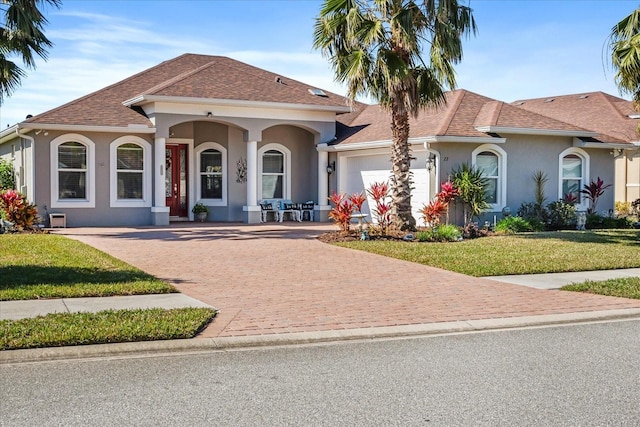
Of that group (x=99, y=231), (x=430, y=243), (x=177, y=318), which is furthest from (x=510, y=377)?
(x=99, y=231)

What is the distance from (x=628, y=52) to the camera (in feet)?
57.8

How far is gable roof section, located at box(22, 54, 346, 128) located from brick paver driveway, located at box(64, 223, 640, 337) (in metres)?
6.52

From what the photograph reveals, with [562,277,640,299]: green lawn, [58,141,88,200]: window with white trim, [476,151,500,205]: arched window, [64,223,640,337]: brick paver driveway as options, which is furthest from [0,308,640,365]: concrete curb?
[58,141,88,200]: window with white trim

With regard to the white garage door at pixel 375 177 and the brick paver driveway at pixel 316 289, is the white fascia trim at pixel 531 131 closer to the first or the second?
the white garage door at pixel 375 177

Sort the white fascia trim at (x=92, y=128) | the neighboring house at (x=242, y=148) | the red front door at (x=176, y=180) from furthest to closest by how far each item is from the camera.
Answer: the red front door at (x=176, y=180) < the neighboring house at (x=242, y=148) < the white fascia trim at (x=92, y=128)

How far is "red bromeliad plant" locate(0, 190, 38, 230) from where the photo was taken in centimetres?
2052

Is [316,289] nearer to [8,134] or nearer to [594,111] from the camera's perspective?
[8,134]

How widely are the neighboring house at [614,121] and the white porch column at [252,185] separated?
1356 cm

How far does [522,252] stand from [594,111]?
63.6 ft

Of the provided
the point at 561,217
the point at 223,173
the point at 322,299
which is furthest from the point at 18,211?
the point at 561,217

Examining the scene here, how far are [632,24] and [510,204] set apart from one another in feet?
25.1

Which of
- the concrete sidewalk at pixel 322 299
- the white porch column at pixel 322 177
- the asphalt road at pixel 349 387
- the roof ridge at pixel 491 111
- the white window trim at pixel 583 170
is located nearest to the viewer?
the asphalt road at pixel 349 387

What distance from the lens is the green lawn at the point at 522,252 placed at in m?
14.6

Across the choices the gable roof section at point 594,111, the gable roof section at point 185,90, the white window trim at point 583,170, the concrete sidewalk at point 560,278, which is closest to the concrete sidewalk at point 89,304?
the concrete sidewalk at point 560,278
